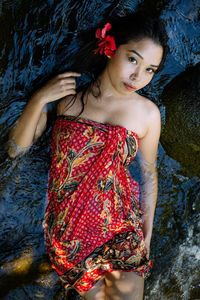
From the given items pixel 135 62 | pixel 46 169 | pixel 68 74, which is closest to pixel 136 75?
pixel 135 62

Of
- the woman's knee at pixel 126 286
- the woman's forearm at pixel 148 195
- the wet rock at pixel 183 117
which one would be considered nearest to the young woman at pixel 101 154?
the woman's knee at pixel 126 286

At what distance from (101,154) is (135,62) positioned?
68 centimetres

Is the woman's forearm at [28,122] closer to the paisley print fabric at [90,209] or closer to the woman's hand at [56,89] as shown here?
the woman's hand at [56,89]

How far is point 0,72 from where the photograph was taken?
2305 millimetres

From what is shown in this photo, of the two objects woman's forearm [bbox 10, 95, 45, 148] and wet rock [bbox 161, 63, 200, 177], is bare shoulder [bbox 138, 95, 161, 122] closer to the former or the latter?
wet rock [bbox 161, 63, 200, 177]

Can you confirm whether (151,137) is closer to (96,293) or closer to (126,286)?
(126,286)

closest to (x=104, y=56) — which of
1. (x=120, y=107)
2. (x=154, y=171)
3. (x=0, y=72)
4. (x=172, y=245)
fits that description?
(x=120, y=107)

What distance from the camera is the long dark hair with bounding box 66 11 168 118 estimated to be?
7.01 ft

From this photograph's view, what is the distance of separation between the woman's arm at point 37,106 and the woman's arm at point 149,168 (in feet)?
2.19

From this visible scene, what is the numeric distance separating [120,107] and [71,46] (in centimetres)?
67

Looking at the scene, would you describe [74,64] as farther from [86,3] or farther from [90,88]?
[86,3]

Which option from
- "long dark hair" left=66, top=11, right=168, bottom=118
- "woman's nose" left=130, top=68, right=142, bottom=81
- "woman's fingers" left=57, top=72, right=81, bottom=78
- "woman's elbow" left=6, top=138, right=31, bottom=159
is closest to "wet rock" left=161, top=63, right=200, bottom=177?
"long dark hair" left=66, top=11, right=168, bottom=118

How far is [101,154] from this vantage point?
222 centimetres

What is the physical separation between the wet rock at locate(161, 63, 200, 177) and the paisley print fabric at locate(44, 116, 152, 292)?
2.40 ft
